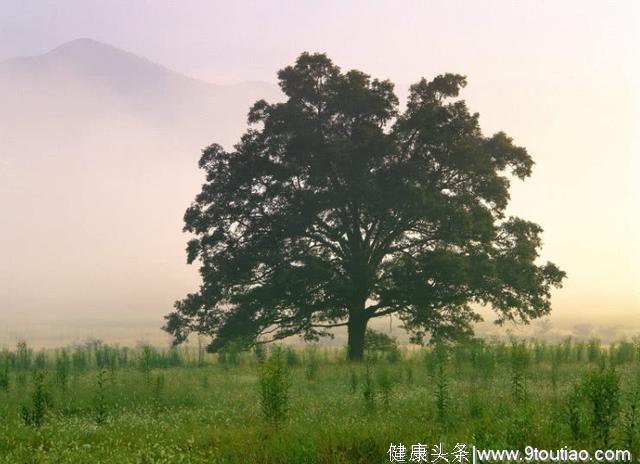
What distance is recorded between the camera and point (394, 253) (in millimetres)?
29859

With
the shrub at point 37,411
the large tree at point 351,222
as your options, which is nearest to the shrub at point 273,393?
the shrub at point 37,411

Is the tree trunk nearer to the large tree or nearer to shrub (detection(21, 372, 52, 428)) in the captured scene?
the large tree

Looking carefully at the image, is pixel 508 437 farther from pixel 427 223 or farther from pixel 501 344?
pixel 427 223

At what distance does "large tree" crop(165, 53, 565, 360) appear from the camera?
92.9 ft

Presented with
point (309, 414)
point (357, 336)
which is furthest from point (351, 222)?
point (309, 414)

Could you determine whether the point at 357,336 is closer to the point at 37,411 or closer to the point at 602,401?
the point at 37,411

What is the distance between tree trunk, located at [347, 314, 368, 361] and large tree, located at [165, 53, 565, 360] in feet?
0.20

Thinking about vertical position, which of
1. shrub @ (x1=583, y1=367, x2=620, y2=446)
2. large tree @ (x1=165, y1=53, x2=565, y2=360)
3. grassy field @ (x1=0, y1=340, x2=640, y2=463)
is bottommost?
grassy field @ (x1=0, y1=340, x2=640, y2=463)

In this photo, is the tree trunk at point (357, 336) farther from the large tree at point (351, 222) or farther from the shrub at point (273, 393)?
the shrub at point (273, 393)

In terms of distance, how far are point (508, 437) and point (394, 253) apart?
19.3m

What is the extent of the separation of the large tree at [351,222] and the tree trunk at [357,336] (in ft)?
0.20

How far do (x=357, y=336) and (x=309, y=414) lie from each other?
15.4 metres

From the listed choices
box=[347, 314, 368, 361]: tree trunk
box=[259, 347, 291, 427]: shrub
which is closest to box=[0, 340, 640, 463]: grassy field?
box=[259, 347, 291, 427]: shrub

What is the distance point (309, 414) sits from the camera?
560 inches
